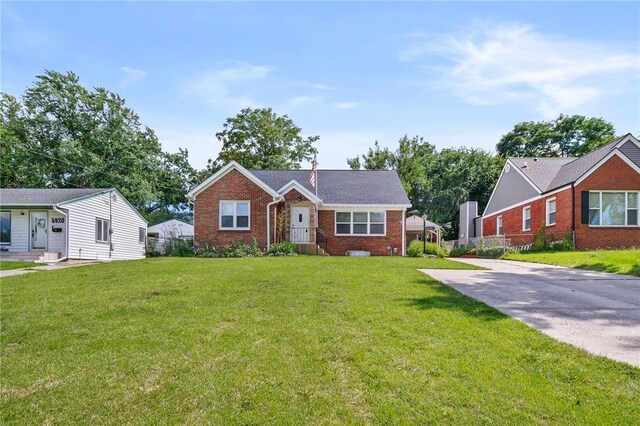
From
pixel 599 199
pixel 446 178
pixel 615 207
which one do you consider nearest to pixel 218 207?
pixel 599 199

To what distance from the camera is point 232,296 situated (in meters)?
7.36

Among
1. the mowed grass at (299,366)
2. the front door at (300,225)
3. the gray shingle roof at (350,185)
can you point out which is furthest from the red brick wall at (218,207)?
the mowed grass at (299,366)

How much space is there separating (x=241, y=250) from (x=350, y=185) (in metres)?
9.00

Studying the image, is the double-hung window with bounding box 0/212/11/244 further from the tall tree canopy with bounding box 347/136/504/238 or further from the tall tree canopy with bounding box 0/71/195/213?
the tall tree canopy with bounding box 347/136/504/238

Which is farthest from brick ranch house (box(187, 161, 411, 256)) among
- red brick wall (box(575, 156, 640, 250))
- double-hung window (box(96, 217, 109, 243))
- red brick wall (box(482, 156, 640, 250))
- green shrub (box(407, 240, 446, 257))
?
red brick wall (box(575, 156, 640, 250))

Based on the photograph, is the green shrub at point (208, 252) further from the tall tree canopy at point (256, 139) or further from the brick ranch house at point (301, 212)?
the tall tree canopy at point (256, 139)

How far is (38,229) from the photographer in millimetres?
21484

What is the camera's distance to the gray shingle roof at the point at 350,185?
23.6 m

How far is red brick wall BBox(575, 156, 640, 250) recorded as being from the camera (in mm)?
18734

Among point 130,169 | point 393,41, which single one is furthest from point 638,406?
point 130,169

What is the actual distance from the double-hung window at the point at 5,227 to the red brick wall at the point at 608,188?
29.0 m

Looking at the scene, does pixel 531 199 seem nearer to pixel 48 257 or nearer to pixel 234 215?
pixel 234 215

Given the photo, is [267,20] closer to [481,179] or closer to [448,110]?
[448,110]

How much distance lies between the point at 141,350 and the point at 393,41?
9637 millimetres
